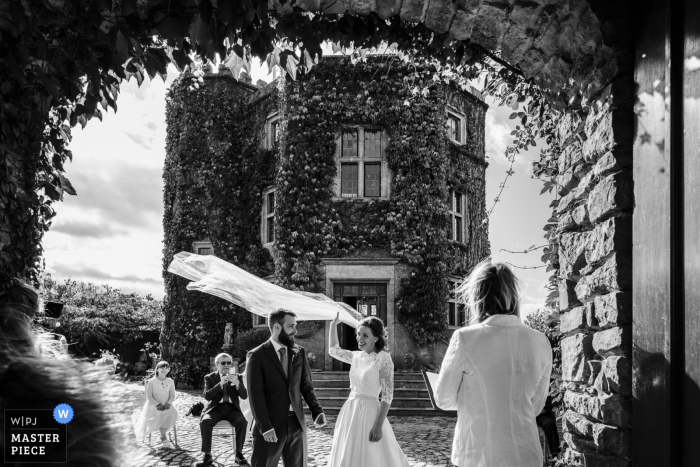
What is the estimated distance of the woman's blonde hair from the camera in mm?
3461

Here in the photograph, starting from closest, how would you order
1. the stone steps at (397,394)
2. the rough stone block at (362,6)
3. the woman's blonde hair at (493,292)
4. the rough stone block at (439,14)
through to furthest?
1. the woman's blonde hair at (493,292)
2. the rough stone block at (439,14)
3. the rough stone block at (362,6)
4. the stone steps at (397,394)

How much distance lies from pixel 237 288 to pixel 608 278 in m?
7.64

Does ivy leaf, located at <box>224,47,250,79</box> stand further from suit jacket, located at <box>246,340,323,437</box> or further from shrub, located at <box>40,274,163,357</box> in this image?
shrub, located at <box>40,274,163,357</box>

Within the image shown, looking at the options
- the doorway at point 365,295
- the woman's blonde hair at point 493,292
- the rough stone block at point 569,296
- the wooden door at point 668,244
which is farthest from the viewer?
the doorway at point 365,295

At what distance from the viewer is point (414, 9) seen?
3936 mm

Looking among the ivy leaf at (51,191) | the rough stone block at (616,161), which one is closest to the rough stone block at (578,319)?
the rough stone block at (616,161)

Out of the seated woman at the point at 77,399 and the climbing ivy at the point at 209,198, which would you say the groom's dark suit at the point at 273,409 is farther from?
the climbing ivy at the point at 209,198

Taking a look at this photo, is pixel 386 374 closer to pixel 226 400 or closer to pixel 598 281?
pixel 226 400

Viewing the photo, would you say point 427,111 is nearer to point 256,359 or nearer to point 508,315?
point 256,359

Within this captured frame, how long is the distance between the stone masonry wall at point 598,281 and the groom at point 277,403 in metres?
2.71

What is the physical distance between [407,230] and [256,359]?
12.0 metres

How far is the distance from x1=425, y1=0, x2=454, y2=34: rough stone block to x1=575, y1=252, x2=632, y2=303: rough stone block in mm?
1703

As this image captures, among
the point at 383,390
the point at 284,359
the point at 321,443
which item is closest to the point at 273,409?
the point at 284,359

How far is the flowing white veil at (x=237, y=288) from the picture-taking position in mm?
9994
